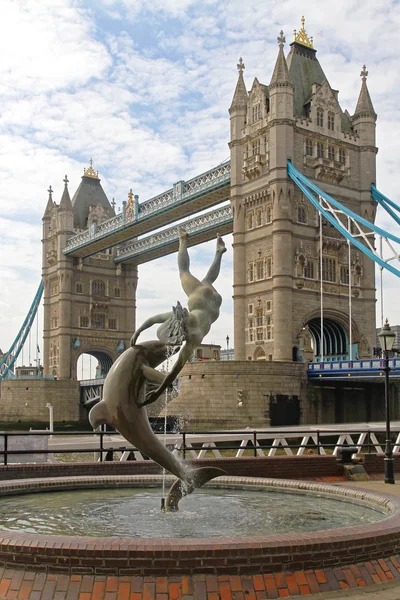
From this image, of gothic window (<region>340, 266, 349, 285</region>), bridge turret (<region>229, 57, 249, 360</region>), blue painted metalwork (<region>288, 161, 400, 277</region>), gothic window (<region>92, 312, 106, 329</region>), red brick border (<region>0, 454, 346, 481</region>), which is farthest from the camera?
gothic window (<region>92, 312, 106, 329</region>)

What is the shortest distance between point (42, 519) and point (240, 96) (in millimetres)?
45119

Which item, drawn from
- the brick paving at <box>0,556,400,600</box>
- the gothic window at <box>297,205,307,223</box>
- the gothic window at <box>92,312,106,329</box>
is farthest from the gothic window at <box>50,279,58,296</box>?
the brick paving at <box>0,556,400,600</box>

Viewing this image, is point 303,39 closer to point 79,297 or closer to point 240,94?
point 240,94

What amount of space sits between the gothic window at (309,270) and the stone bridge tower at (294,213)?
0.22 ft

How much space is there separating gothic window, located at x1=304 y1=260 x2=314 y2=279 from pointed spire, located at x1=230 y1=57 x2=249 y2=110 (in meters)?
12.3

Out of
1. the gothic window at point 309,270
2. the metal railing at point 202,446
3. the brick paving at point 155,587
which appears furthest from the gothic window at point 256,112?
the brick paving at point 155,587

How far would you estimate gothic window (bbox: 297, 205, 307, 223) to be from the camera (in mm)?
46781

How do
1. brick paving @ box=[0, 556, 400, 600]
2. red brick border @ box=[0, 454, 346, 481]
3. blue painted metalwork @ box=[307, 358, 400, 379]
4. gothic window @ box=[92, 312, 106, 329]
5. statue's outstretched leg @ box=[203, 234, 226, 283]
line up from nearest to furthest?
brick paving @ box=[0, 556, 400, 600] < statue's outstretched leg @ box=[203, 234, 226, 283] < red brick border @ box=[0, 454, 346, 481] < blue painted metalwork @ box=[307, 358, 400, 379] < gothic window @ box=[92, 312, 106, 329]

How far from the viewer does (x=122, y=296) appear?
7794 centimetres

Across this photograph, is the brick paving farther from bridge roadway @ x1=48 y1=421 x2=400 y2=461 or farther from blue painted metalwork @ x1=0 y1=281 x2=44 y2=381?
blue painted metalwork @ x1=0 y1=281 x2=44 y2=381

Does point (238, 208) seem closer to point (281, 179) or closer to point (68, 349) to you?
point (281, 179)

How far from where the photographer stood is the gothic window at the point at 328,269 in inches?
1885

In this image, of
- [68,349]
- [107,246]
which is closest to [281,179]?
[107,246]

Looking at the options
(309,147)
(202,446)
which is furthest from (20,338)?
(202,446)
